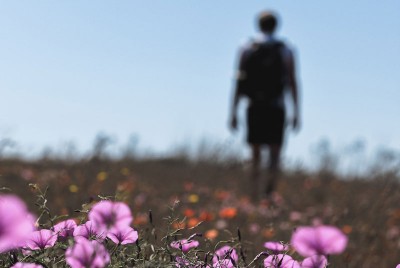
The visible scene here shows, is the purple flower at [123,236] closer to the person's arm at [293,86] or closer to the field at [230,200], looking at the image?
the field at [230,200]

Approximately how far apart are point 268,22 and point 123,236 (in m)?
5.16

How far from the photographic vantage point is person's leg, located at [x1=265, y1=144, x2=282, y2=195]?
6.41 meters

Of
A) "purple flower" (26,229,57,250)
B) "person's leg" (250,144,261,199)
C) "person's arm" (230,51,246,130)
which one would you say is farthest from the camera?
"person's leg" (250,144,261,199)

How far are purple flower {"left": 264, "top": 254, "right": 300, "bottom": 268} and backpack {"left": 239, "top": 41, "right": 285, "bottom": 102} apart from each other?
483 cm

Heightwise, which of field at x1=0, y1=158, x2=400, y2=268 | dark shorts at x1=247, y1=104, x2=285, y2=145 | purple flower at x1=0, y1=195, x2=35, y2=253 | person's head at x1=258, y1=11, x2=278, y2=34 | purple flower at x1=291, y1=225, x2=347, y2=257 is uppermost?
person's head at x1=258, y1=11, x2=278, y2=34

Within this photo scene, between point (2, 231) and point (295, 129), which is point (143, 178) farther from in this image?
point (2, 231)

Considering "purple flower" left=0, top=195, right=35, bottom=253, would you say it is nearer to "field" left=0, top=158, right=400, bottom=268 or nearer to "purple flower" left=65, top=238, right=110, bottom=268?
"purple flower" left=65, top=238, right=110, bottom=268

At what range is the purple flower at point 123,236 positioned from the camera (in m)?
1.40

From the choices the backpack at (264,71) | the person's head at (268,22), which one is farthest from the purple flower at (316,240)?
the person's head at (268,22)

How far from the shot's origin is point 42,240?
141 centimetres

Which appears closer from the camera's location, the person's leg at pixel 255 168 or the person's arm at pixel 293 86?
the person's arm at pixel 293 86

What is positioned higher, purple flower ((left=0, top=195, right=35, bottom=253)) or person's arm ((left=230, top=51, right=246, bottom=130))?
person's arm ((left=230, top=51, right=246, bottom=130))

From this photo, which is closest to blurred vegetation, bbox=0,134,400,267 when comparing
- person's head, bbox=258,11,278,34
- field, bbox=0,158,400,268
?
field, bbox=0,158,400,268

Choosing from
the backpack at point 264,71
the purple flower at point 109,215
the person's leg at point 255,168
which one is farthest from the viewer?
the person's leg at point 255,168
